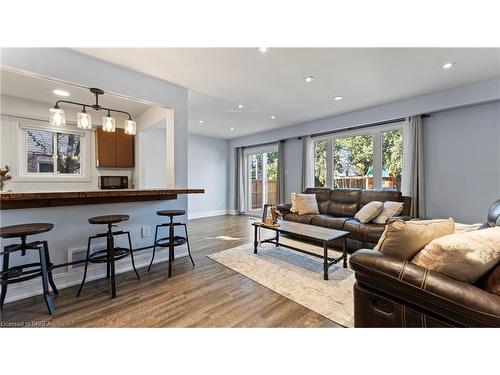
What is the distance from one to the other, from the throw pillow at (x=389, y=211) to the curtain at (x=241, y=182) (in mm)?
4328

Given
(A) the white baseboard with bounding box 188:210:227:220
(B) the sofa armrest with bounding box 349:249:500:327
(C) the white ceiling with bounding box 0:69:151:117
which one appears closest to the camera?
(B) the sofa armrest with bounding box 349:249:500:327

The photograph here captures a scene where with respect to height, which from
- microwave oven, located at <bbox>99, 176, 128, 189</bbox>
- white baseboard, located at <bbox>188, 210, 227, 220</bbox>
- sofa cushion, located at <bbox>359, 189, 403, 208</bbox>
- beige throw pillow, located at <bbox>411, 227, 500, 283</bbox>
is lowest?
white baseboard, located at <bbox>188, 210, 227, 220</bbox>

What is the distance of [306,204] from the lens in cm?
412

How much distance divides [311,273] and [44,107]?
5.03m

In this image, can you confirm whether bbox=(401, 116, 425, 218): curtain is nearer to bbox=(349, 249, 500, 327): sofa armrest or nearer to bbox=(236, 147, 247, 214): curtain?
bbox=(349, 249, 500, 327): sofa armrest

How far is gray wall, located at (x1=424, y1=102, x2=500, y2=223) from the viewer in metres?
3.03

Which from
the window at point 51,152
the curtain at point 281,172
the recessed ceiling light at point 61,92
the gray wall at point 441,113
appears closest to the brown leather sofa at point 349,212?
the gray wall at point 441,113

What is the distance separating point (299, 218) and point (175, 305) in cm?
267

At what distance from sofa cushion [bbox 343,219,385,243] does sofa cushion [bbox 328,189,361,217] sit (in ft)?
2.03

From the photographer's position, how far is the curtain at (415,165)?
11.6 feet

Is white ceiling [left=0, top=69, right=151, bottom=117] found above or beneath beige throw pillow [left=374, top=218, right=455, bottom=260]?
above

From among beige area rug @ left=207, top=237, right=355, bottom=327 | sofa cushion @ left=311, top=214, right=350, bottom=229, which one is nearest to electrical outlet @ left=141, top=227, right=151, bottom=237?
beige area rug @ left=207, top=237, right=355, bottom=327

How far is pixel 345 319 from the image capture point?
1.66 m
